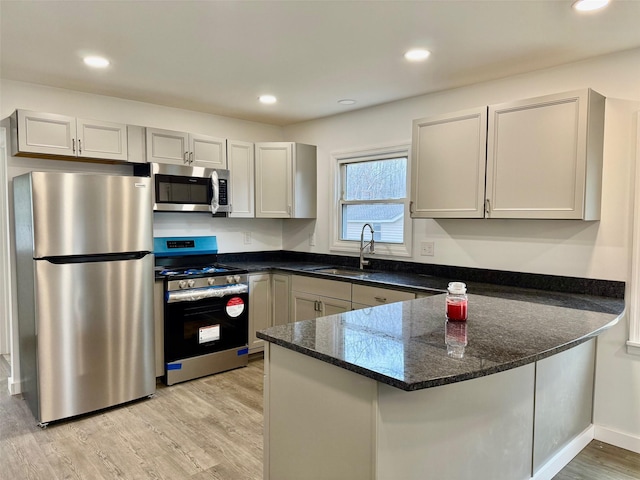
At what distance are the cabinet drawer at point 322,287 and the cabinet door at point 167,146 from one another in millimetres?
1473

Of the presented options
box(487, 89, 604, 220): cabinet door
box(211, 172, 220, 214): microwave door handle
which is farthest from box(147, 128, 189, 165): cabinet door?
box(487, 89, 604, 220): cabinet door

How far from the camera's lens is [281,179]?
4348 millimetres

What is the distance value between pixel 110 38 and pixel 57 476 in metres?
2.40

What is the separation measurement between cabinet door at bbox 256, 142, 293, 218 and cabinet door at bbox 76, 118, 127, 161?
1302mm

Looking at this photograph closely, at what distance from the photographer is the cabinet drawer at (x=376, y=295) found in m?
3.05

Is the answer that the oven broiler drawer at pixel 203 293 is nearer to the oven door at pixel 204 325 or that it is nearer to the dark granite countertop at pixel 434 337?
the oven door at pixel 204 325

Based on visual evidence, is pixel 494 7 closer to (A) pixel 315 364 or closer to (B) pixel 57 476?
(A) pixel 315 364

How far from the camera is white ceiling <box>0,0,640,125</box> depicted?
6.80 ft

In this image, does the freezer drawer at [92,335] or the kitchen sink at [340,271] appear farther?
the kitchen sink at [340,271]

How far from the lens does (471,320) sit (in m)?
1.92

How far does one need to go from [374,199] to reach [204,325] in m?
1.90


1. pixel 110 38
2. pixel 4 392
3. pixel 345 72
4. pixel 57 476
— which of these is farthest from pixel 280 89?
pixel 4 392

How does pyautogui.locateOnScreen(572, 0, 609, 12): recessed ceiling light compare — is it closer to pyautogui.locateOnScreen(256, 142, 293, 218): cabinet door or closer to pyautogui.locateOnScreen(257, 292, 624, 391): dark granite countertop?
pyautogui.locateOnScreen(257, 292, 624, 391): dark granite countertop

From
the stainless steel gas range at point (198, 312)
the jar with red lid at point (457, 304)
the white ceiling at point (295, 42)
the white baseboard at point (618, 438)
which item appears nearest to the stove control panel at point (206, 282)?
the stainless steel gas range at point (198, 312)
